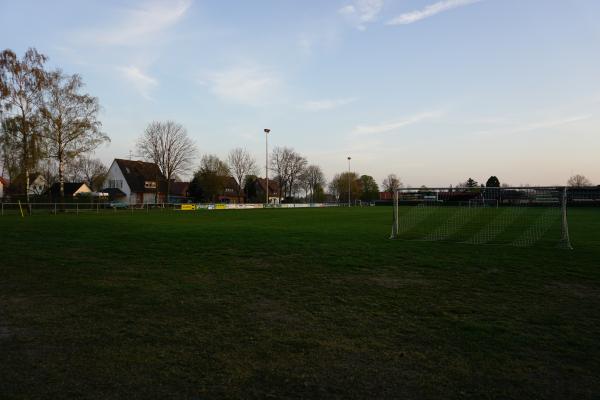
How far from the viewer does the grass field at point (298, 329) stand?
341cm

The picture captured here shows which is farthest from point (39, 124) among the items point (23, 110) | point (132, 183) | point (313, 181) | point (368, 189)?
point (368, 189)

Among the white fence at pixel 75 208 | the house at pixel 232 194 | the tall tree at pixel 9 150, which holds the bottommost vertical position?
the white fence at pixel 75 208

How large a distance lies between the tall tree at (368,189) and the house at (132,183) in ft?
210

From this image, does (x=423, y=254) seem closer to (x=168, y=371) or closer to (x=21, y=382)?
(x=168, y=371)

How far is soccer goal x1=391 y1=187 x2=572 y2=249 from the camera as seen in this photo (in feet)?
50.1

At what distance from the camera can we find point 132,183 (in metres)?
74.3

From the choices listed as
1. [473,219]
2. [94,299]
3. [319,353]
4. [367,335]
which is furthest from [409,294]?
[473,219]

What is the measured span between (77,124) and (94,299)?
131 feet

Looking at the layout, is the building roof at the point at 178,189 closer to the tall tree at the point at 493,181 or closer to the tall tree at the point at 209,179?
the tall tree at the point at 209,179

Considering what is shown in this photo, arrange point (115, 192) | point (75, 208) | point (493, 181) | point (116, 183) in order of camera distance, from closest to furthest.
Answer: point (75, 208) → point (115, 192) → point (116, 183) → point (493, 181)

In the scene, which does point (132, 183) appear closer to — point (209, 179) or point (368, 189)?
point (209, 179)

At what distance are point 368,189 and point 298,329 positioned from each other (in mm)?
126907

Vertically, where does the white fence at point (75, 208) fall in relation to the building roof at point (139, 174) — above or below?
below

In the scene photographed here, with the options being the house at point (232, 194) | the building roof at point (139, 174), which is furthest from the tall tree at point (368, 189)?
the building roof at point (139, 174)
